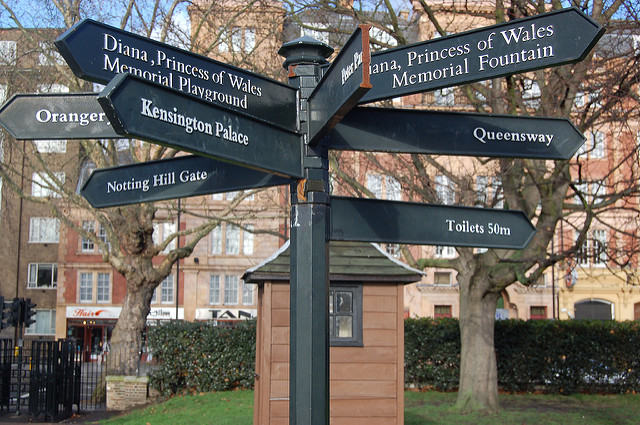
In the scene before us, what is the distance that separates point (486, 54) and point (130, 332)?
60.6ft

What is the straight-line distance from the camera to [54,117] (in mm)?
3803

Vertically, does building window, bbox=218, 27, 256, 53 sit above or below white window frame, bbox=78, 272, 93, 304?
above

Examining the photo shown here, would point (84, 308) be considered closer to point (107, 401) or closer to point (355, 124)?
point (107, 401)

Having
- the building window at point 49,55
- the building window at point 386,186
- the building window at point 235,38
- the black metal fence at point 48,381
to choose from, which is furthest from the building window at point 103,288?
the building window at point 235,38

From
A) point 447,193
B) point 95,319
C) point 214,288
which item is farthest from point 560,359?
point 95,319

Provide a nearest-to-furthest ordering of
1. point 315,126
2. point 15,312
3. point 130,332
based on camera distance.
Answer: point 315,126 < point 15,312 < point 130,332

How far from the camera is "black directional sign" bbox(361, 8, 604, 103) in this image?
3344mm

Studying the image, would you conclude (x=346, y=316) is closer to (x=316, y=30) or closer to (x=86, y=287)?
(x=316, y=30)

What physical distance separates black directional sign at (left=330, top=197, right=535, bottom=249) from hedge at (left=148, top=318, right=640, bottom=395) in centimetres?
1542

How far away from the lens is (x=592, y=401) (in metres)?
17.5

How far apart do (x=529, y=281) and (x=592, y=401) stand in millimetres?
6038

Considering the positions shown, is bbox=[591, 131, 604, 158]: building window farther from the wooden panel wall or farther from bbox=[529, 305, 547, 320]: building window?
bbox=[529, 305, 547, 320]: building window

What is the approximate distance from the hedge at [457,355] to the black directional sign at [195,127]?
16664mm

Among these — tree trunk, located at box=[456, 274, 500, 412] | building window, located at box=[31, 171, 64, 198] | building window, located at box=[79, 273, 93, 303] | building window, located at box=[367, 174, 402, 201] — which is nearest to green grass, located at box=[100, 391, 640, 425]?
tree trunk, located at box=[456, 274, 500, 412]
